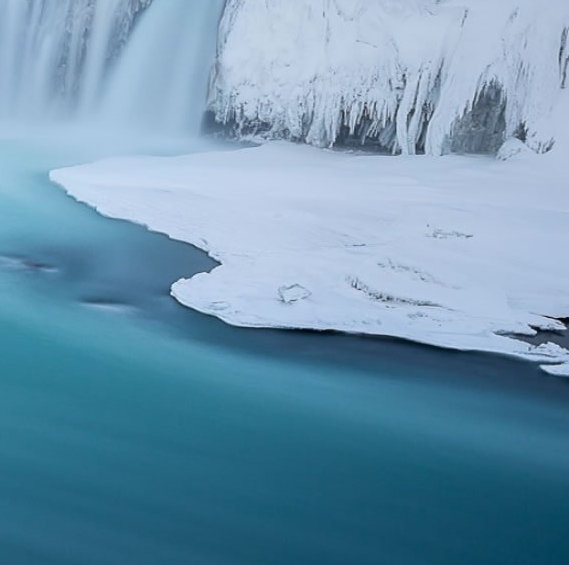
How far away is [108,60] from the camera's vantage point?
11.8 m

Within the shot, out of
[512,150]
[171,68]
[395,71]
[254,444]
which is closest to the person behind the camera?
[254,444]

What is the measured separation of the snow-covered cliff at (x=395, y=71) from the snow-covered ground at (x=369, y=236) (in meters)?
0.47

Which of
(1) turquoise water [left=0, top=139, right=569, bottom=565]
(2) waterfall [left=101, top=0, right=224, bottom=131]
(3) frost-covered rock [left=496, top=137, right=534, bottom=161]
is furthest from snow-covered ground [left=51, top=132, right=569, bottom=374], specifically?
(2) waterfall [left=101, top=0, right=224, bottom=131]

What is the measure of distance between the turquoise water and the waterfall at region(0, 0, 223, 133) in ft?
21.6

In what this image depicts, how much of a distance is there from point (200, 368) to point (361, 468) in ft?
3.35

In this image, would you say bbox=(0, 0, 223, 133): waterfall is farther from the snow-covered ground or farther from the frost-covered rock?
the frost-covered rock

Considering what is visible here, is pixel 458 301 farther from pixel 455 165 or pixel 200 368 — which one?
pixel 455 165

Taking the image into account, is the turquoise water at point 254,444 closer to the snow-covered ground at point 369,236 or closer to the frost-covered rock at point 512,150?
the snow-covered ground at point 369,236

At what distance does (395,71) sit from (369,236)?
3483 millimetres

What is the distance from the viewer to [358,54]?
9.02 meters

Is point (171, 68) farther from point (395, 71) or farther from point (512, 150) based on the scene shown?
point (512, 150)

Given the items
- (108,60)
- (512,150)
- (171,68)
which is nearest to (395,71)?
(512,150)

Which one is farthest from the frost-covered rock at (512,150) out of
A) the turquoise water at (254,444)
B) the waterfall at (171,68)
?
the waterfall at (171,68)

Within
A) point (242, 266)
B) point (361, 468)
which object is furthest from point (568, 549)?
point (242, 266)
